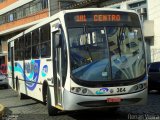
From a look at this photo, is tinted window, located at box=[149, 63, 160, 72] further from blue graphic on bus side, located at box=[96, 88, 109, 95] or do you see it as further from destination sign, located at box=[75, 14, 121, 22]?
blue graphic on bus side, located at box=[96, 88, 109, 95]

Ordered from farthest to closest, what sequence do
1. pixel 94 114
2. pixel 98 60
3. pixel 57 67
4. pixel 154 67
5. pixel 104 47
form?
1. pixel 154 67
2. pixel 94 114
3. pixel 57 67
4. pixel 104 47
5. pixel 98 60

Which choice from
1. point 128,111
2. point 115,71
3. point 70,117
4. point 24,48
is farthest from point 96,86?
point 24,48

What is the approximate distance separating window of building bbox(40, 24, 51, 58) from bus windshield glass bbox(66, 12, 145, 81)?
2046 mm

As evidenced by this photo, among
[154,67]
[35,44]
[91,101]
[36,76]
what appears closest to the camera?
[91,101]

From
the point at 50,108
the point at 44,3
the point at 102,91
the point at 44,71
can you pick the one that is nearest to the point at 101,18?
the point at 102,91

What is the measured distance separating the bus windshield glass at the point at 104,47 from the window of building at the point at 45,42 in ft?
6.71

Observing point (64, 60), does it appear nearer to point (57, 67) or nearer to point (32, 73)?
point (57, 67)

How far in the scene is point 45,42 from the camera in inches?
533

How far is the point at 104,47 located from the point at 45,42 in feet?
10.3

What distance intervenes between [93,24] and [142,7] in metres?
20.3

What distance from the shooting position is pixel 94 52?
10875 millimetres

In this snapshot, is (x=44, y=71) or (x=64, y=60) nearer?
(x=64, y=60)

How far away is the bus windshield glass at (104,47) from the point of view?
423 inches

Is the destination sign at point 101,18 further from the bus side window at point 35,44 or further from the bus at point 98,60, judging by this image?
the bus side window at point 35,44
